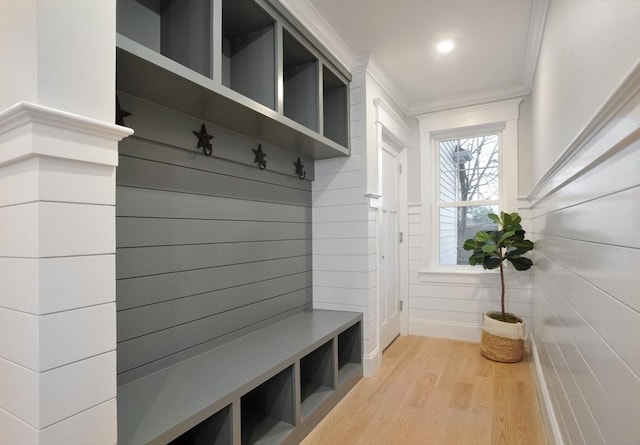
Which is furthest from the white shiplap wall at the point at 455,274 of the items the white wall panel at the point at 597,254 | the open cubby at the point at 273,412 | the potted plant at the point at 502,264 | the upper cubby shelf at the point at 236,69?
the open cubby at the point at 273,412

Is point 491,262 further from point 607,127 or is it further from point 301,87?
point 607,127

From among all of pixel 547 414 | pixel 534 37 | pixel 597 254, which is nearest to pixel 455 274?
pixel 547 414

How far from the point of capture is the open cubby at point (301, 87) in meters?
2.22

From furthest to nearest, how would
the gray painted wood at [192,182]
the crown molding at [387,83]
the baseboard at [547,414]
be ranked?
the crown molding at [387,83], the baseboard at [547,414], the gray painted wood at [192,182]

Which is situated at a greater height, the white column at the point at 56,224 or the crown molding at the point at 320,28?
the crown molding at the point at 320,28

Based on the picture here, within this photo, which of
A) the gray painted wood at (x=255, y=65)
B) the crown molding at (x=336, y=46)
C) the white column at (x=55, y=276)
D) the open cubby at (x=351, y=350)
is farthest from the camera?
the open cubby at (x=351, y=350)

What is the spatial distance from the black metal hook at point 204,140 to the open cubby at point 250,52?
322 millimetres

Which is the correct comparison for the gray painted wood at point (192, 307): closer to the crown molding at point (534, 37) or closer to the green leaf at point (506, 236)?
the green leaf at point (506, 236)

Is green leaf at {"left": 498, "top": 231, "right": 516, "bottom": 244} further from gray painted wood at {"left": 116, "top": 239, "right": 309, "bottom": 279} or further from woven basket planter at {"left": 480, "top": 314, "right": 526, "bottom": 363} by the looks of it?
gray painted wood at {"left": 116, "top": 239, "right": 309, "bottom": 279}

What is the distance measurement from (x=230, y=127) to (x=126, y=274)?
0.94 meters

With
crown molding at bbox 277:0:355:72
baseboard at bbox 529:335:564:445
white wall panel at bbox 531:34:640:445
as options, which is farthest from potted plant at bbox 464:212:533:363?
crown molding at bbox 277:0:355:72

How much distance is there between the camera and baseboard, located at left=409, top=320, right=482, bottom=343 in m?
3.40

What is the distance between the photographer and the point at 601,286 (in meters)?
0.95

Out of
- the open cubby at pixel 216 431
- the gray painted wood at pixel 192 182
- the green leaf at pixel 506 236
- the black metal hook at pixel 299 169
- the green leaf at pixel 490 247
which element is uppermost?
the black metal hook at pixel 299 169
